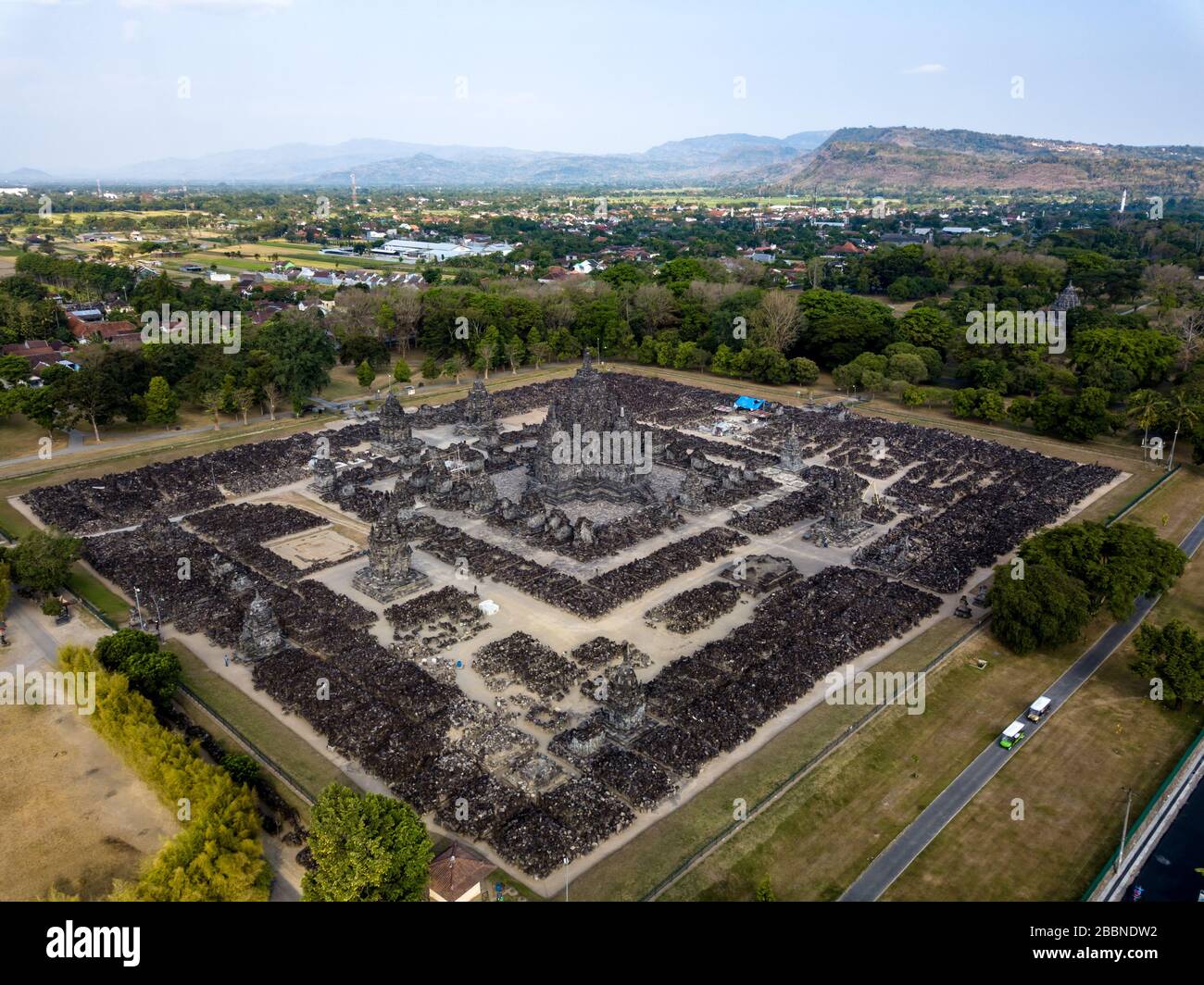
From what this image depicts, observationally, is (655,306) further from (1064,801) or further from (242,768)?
(242,768)

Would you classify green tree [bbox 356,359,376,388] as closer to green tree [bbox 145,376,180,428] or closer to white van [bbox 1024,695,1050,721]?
green tree [bbox 145,376,180,428]

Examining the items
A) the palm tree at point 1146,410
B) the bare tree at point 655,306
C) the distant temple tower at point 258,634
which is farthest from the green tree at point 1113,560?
the bare tree at point 655,306

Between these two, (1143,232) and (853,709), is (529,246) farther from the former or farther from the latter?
(853,709)

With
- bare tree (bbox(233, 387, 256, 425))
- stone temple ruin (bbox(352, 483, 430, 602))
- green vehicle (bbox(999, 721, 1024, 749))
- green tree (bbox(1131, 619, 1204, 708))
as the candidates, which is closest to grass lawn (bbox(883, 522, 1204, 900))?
green vehicle (bbox(999, 721, 1024, 749))

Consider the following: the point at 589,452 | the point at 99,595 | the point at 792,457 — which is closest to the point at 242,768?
the point at 99,595

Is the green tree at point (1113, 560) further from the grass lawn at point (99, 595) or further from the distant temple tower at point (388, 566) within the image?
the grass lawn at point (99, 595)

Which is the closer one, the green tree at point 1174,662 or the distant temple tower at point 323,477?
the green tree at point 1174,662
